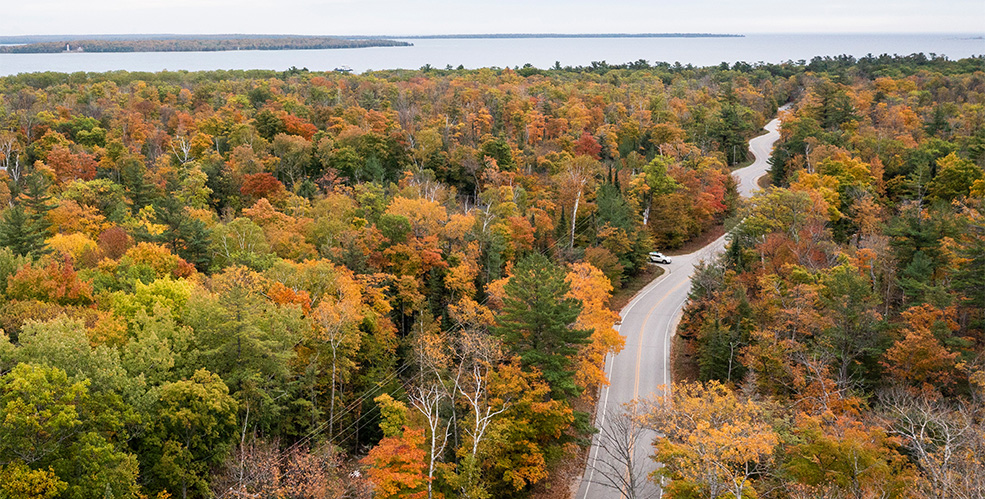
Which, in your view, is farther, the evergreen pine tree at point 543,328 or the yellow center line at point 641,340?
the yellow center line at point 641,340

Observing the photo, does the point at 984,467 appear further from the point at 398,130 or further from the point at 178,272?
the point at 398,130

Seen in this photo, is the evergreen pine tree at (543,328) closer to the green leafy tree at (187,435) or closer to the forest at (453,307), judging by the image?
the forest at (453,307)

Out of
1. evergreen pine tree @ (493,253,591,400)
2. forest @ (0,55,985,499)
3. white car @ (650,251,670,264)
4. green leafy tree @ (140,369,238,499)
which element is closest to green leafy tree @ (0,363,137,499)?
forest @ (0,55,985,499)

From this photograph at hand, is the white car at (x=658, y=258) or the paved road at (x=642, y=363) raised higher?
the white car at (x=658, y=258)

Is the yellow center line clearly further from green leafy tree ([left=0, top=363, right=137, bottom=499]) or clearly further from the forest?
green leafy tree ([left=0, top=363, right=137, bottom=499])

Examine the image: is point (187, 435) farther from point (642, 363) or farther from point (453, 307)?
point (642, 363)

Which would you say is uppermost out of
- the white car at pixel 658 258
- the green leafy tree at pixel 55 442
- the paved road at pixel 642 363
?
the green leafy tree at pixel 55 442

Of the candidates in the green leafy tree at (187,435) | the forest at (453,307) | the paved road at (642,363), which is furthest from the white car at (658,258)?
the green leafy tree at (187,435)
